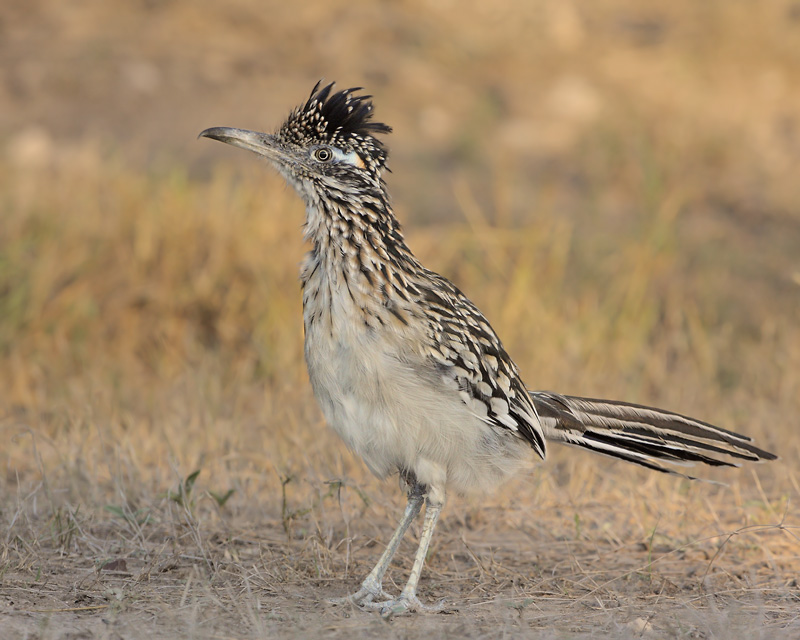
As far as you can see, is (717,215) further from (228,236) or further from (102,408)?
(102,408)

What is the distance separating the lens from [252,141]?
4.42 metres

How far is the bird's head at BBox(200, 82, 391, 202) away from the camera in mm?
4309

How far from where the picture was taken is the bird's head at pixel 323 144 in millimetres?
4309

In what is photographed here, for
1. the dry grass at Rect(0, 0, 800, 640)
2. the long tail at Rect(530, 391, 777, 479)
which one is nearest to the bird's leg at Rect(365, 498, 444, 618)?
the dry grass at Rect(0, 0, 800, 640)

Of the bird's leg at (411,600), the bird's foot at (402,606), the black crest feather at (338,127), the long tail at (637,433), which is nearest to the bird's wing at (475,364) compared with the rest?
the long tail at (637,433)

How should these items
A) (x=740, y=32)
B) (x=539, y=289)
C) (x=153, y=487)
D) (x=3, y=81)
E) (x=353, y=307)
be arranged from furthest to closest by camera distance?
1. (x=740, y=32)
2. (x=3, y=81)
3. (x=539, y=289)
4. (x=153, y=487)
5. (x=353, y=307)

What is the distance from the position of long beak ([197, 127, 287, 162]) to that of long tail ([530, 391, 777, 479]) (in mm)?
1453

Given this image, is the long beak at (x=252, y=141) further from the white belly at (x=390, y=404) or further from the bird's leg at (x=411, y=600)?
the bird's leg at (x=411, y=600)

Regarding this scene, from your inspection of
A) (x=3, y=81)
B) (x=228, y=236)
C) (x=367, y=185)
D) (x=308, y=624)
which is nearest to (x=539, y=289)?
(x=228, y=236)

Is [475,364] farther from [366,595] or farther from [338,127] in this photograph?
[338,127]

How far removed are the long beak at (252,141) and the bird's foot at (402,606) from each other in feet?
5.74

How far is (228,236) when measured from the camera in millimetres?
7609

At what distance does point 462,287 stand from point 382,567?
4266 millimetres

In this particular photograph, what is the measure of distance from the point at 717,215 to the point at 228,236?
560 centimetres
